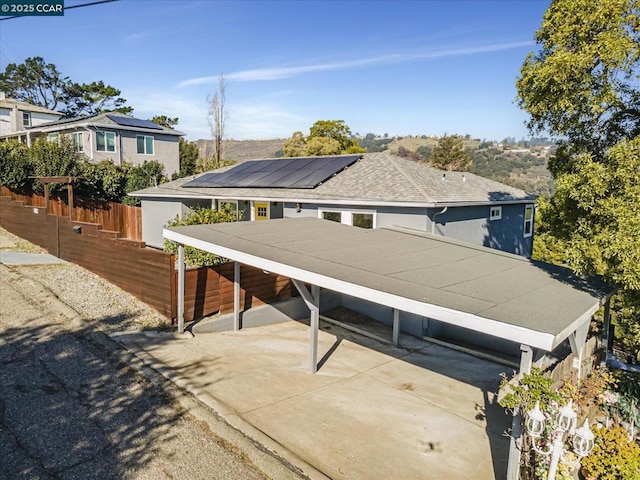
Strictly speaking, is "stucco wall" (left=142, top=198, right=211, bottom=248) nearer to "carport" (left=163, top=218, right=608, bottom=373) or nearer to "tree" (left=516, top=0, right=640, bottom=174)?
"carport" (left=163, top=218, right=608, bottom=373)

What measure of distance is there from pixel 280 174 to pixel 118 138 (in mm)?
19709

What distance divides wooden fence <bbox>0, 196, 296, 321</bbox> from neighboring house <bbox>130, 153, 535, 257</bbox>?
125 inches

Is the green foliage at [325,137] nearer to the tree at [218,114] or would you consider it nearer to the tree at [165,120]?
the tree at [218,114]

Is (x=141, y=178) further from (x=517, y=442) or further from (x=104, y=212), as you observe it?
(x=517, y=442)

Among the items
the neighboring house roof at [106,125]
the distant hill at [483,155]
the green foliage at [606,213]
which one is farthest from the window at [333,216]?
the distant hill at [483,155]

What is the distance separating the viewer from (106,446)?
525 cm

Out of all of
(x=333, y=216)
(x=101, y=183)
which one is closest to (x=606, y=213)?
(x=333, y=216)

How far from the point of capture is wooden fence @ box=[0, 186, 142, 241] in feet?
62.3

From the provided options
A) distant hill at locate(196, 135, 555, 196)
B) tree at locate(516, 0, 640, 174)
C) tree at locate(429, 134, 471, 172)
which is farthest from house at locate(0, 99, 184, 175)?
tree at locate(429, 134, 471, 172)

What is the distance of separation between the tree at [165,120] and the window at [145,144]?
57.1ft

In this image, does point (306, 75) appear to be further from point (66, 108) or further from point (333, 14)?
point (66, 108)

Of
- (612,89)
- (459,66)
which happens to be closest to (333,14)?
(459,66)

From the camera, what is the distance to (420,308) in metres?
4.81

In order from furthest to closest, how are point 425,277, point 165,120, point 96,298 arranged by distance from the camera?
1. point 165,120
2. point 96,298
3. point 425,277
